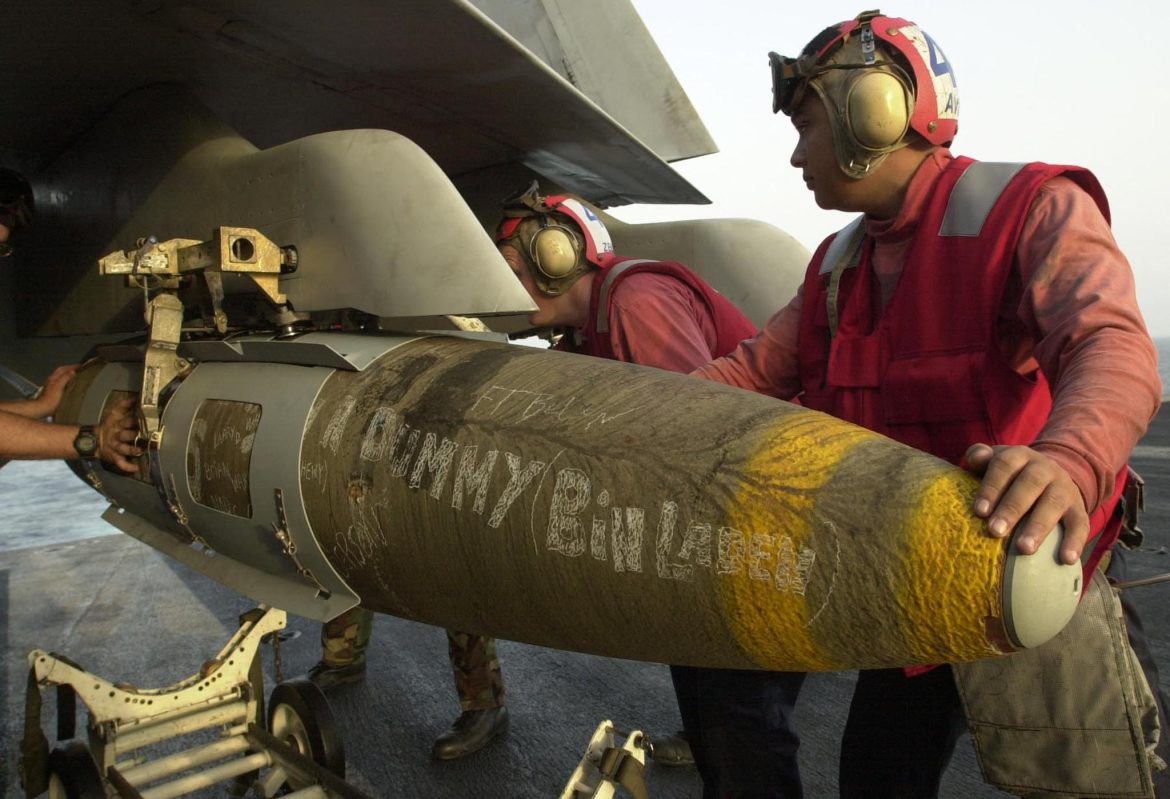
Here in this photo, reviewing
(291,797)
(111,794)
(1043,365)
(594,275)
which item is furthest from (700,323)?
(111,794)

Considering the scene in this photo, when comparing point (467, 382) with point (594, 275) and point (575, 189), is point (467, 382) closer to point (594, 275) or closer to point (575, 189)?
point (594, 275)

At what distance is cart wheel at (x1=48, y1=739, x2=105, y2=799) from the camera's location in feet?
6.48

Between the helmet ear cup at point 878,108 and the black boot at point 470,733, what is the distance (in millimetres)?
2178

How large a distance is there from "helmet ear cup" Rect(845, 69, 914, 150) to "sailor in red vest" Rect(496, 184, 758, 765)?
2.61 feet

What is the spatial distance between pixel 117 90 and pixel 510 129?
47.5 inches

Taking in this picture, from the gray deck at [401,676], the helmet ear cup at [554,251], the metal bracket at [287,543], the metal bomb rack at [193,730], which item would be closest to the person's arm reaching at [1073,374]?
the metal bracket at [287,543]

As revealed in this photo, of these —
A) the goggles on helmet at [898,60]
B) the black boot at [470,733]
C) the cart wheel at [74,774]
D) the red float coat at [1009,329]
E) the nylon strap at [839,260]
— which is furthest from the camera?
the black boot at [470,733]

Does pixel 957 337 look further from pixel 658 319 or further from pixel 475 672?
pixel 475 672

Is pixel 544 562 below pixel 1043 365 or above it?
below

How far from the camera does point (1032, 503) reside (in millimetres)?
899

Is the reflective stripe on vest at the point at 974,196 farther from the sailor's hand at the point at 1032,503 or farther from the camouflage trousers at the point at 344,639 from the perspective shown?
the camouflage trousers at the point at 344,639

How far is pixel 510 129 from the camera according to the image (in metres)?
2.91

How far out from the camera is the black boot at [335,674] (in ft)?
11.0

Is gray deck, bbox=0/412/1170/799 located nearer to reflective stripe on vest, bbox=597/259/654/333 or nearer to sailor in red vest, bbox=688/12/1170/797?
sailor in red vest, bbox=688/12/1170/797
